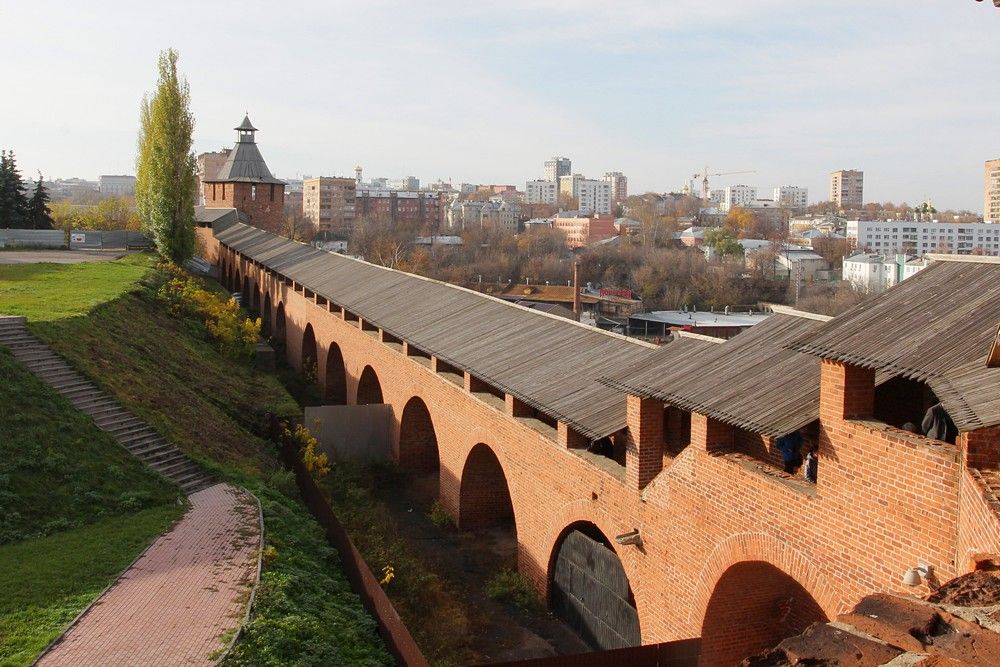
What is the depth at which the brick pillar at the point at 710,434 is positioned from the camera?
7.30m

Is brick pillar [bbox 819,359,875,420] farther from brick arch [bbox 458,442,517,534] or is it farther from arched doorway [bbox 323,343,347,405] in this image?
arched doorway [bbox 323,343,347,405]

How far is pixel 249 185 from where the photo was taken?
40.9 metres

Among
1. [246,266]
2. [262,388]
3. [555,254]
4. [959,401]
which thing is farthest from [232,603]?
[555,254]

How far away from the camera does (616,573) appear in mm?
9078

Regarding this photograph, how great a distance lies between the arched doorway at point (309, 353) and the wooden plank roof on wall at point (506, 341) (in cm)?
156

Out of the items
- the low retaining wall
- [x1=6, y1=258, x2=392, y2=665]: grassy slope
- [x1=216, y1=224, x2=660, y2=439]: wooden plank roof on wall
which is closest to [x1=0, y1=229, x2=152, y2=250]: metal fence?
[x1=6, y1=258, x2=392, y2=665]: grassy slope

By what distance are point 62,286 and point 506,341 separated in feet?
41.0

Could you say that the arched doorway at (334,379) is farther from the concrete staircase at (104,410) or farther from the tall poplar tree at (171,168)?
the tall poplar tree at (171,168)

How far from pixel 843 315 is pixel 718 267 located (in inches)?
2191

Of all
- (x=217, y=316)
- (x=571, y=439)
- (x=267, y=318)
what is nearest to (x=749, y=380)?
(x=571, y=439)

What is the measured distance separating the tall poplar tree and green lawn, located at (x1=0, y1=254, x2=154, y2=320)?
5.82 ft

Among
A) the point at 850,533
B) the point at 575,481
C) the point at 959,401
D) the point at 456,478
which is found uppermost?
the point at 959,401

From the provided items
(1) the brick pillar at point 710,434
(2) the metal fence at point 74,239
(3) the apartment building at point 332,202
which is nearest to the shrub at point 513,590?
(1) the brick pillar at point 710,434

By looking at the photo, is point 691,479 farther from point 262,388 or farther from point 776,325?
point 262,388
